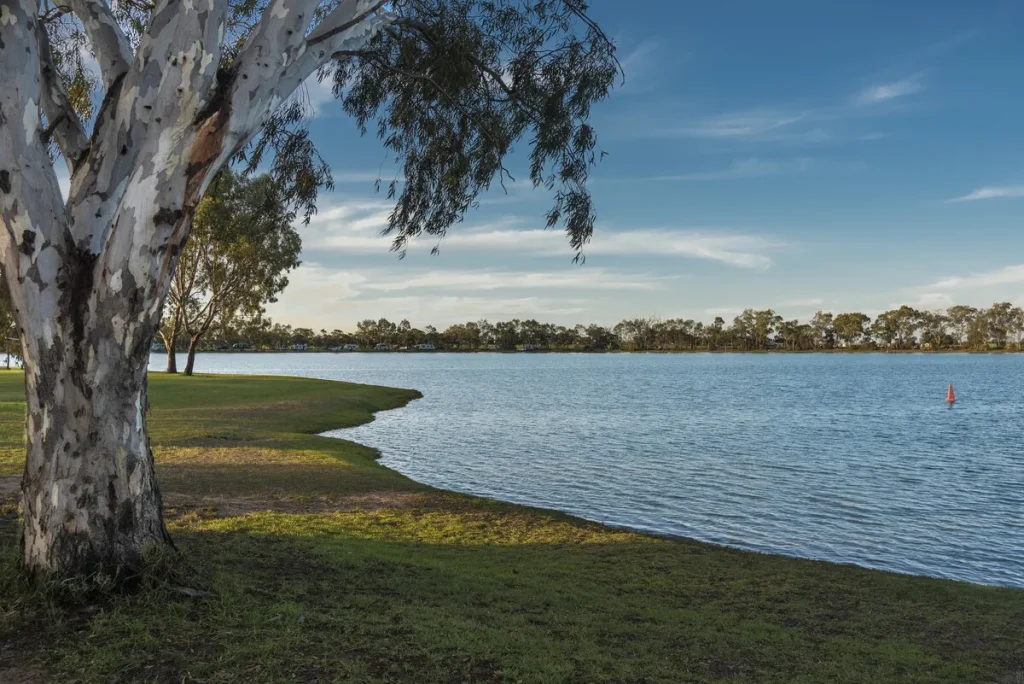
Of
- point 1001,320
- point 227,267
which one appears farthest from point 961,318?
point 227,267

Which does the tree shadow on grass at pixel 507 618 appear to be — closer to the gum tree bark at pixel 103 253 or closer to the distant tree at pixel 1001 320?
the gum tree bark at pixel 103 253

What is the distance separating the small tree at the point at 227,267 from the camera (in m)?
41.5

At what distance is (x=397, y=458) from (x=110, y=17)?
14.9m

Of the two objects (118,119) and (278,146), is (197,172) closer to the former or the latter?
(118,119)

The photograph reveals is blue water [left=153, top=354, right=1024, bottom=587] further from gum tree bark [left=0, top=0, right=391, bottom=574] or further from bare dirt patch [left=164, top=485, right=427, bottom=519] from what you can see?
gum tree bark [left=0, top=0, right=391, bottom=574]

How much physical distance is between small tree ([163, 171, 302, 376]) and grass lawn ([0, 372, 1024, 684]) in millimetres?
30861

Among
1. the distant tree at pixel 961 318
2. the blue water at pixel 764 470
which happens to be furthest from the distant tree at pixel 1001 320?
the blue water at pixel 764 470

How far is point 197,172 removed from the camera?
211 inches

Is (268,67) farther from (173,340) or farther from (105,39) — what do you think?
(173,340)

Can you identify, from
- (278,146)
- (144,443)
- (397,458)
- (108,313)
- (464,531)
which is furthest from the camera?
(397,458)

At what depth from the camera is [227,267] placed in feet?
159

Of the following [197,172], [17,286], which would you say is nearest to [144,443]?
[17,286]

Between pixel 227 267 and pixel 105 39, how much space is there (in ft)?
148

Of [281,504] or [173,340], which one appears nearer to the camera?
[281,504]
